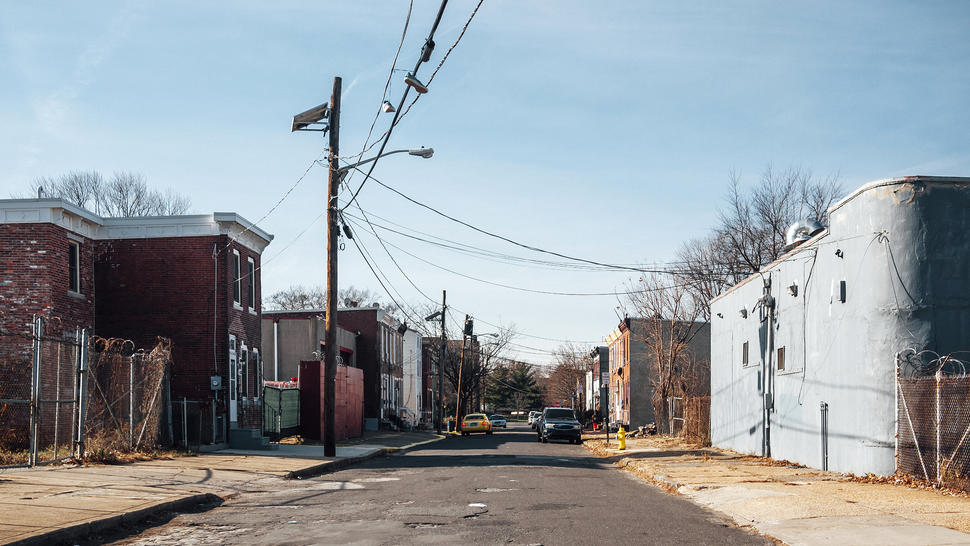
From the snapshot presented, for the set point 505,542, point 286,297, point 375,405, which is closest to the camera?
point 505,542

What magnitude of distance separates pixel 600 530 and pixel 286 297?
82.4 metres

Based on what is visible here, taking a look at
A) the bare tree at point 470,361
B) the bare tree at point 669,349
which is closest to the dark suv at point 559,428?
the bare tree at point 669,349

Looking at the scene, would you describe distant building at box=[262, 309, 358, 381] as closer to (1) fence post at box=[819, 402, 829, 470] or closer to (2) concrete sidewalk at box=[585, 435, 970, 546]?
(2) concrete sidewalk at box=[585, 435, 970, 546]

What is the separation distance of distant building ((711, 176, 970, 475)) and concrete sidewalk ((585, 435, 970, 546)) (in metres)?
1.04

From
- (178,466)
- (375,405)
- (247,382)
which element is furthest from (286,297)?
(178,466)

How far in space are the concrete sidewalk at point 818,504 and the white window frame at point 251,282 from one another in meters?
16.3

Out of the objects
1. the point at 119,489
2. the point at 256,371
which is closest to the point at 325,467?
the point at 119,489

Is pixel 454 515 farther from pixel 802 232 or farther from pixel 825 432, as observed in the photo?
pixel 802 232

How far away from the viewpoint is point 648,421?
188 feet

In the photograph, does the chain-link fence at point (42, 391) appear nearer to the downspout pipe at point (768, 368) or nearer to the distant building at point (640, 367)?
the downspout pipe at point (768, 368)

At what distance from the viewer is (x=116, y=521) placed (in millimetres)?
10773

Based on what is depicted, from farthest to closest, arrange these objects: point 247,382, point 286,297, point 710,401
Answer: point 286,297 → point 710,401 → point 247,382

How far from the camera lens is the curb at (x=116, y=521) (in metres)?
9.23

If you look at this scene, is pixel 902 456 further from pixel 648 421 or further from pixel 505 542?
pixel 648 421
